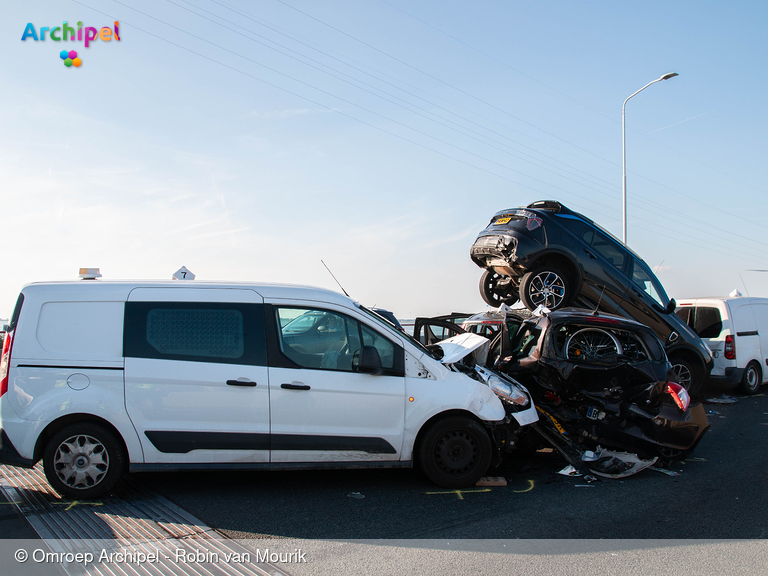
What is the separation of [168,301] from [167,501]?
1744 millimetres

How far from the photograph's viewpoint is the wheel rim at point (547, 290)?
369 inches

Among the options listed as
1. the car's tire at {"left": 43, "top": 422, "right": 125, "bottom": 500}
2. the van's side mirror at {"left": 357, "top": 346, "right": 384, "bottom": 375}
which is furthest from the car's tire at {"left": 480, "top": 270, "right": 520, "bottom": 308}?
the car's tire at {"left": 43, "top": 422, "right": 125, "bottom": 500}

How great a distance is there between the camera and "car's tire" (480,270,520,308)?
10.9 meters

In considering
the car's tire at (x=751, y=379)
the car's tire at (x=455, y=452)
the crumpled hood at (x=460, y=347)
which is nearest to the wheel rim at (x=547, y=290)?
the crumpled hood at (x=460, y=347)

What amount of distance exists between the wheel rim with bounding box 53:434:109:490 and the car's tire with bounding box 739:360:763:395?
11.4m

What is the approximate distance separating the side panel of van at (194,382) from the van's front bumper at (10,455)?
94 cm

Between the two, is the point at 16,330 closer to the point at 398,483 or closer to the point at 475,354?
the point at 398,483

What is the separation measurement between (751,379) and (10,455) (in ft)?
41.5

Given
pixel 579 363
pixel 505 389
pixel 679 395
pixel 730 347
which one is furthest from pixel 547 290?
pixel 730 347

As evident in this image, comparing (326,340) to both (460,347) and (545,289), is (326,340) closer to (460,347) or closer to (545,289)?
(460,347)

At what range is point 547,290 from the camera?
30.8 ft

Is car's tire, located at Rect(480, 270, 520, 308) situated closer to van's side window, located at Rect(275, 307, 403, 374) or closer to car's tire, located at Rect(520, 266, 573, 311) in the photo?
car's tire, located at Rect(520, 266, 573, 311)

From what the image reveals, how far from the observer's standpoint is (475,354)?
723cm

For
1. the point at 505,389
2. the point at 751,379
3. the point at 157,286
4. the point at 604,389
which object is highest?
the point at 157,286
